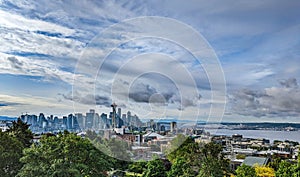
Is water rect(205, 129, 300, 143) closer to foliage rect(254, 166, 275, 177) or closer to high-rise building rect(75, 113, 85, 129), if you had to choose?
foliage rect(254, 166, 275, 177)

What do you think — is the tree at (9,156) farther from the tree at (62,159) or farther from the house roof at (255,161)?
the house roof at (255,161)

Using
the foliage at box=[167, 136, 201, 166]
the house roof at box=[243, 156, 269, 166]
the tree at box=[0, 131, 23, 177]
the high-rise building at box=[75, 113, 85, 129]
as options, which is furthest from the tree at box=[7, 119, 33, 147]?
the house roof at box=[243, 156, 269, 166]

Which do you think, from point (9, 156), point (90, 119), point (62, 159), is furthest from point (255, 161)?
point (9, 156)

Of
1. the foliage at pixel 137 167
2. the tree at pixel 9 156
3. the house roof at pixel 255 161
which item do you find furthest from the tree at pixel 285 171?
the tree at pixel 9 156

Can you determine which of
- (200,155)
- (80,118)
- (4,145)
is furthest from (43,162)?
(200,155)

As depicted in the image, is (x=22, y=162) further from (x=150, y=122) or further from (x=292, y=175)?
(x=292, y=175)

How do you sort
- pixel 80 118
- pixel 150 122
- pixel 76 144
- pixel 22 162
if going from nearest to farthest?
1. pixel 22 162
2. pixel 76 144
3. pixel 80 118
4. pixel 150 122
